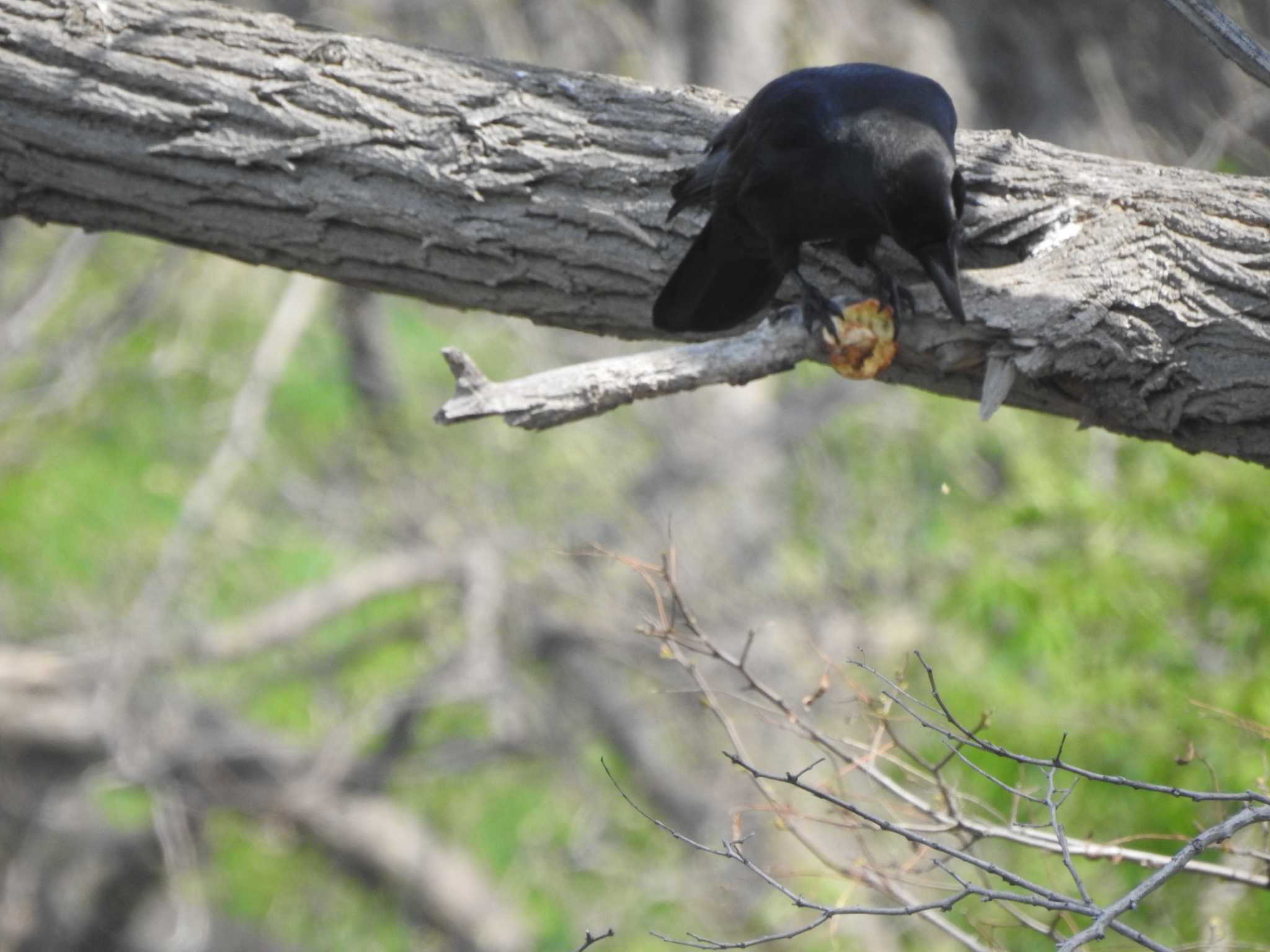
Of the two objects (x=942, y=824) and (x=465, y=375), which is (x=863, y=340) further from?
(x=942, y=824)

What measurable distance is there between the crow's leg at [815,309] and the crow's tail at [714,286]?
0.34ft

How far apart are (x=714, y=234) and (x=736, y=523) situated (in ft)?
17.5

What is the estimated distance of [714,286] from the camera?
3211 mm

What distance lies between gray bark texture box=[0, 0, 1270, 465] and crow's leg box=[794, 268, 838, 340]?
0.16 metres

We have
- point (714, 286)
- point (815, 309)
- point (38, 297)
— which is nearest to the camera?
point (815, 309)

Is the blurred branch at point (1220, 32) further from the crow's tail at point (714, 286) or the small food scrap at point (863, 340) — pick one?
the crow's tail at point (714, 286)

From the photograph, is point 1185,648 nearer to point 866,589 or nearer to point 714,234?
point 714,234

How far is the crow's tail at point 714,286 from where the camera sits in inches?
125

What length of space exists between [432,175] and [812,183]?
3.02 ft

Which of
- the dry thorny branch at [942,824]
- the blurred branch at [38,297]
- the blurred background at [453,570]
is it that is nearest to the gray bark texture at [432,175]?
the dry thorny branch at [942,824]

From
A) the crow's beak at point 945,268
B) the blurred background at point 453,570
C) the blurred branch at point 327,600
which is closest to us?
the crow's beak at point 945,268

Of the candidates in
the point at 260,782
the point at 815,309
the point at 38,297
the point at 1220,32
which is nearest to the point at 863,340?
the point at 815,309

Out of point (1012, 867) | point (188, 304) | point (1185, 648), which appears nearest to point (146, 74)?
point (1185, 648)

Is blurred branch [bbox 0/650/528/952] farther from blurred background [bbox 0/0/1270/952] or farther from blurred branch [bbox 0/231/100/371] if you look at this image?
blurred branch [bbox 0/231/100/371]
